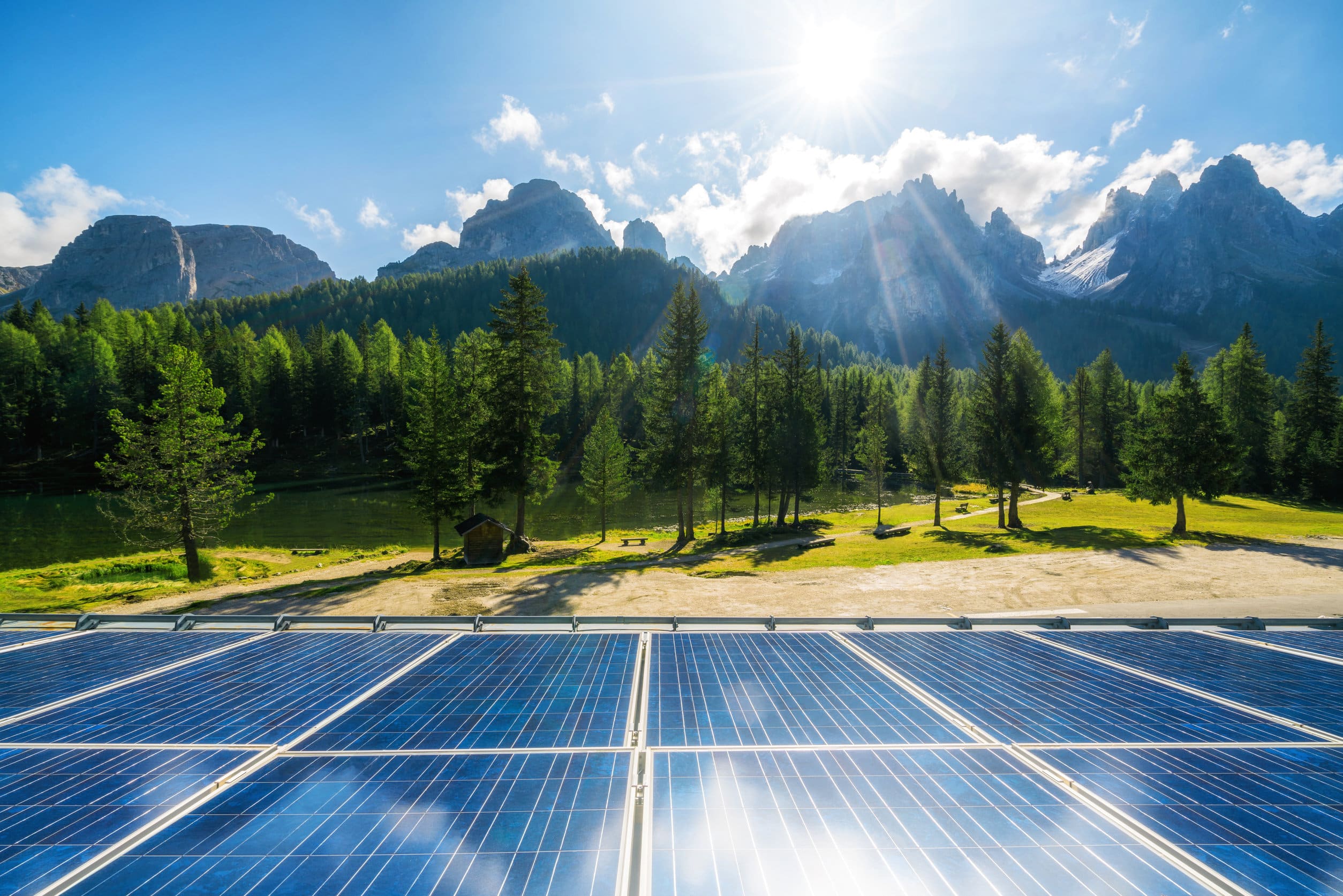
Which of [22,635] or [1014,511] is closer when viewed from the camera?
[22,635]

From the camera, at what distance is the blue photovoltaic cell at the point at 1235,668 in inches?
240

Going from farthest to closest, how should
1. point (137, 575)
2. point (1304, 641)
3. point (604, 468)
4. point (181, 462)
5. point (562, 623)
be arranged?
point (604, 468) → point (137, 575) → point (181, 462) → point (562, 623) → point (1304, 641)

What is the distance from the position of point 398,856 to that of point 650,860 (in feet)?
5.07

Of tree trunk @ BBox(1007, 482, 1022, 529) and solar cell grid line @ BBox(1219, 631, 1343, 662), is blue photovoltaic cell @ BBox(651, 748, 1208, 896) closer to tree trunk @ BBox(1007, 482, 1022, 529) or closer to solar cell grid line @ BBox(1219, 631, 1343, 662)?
solar cell grid line @ BBox(1219, 631, 1343, 662)

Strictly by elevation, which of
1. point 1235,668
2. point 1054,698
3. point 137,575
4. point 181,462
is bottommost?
point 137,575

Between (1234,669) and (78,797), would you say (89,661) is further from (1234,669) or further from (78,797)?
(1234,669)

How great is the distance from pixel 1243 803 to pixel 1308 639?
835cm

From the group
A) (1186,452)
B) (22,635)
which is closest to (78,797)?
(22,635)

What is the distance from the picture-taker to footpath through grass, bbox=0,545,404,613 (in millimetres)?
21828

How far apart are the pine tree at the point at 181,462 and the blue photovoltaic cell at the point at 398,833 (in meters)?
29.9

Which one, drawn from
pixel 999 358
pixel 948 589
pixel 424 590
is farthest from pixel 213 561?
pixel 999 358

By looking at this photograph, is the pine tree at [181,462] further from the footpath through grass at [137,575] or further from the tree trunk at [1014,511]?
the tree trunk at [1014,511]

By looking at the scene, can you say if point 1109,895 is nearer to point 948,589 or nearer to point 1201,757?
point 1201,757

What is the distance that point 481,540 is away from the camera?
31.5m
